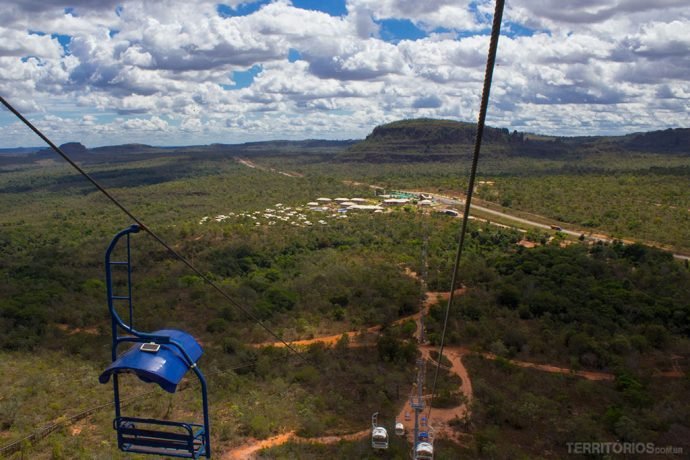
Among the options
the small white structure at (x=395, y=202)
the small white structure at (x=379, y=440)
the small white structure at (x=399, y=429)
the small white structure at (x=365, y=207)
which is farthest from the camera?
the small white structure at (x=395, y=202)

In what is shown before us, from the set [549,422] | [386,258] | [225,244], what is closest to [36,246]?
[225,244]

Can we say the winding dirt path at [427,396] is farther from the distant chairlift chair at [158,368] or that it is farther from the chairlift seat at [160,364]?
the chairlift seat at [160,364]

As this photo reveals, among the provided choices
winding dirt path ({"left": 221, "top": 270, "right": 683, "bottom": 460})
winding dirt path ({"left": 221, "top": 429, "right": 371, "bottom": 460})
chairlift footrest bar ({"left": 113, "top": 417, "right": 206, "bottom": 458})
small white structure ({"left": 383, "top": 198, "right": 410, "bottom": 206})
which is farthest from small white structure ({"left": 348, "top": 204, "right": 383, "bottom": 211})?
chairlift footrest bar ({"left": 113, "top": 417, "right": 206, "bottom": 458})

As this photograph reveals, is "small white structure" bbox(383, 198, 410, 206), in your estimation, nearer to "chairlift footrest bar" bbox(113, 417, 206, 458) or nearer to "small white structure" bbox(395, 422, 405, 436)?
"small white structure" bbox(395, 422, 405, 436)

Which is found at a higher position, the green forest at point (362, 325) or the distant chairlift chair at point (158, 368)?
the distant chairlift chair at point (158, 368)

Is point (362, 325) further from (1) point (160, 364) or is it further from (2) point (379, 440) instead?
(1) point (160, 364)

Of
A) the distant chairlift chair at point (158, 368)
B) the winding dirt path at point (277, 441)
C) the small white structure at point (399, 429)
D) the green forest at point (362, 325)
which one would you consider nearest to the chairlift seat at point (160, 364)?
the distant chairlift chair at point (158, 368)

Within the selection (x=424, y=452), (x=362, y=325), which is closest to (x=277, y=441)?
(x=424, y=452)
